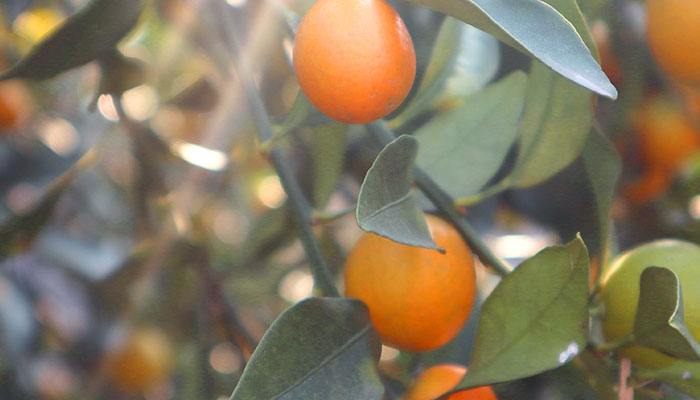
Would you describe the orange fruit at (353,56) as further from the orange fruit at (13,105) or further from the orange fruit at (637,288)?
the orange fruit at (13,105)

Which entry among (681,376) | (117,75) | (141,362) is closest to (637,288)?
(681,376)

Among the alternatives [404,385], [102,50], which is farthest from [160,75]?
[404,385]

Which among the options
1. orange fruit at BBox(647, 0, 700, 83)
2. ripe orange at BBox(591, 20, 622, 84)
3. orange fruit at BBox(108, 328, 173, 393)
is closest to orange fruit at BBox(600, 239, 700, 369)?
orange fruit at BBox(647, 0, 700, 83)

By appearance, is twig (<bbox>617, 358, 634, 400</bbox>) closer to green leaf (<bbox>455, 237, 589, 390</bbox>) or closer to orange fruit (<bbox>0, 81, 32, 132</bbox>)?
green leaf (<bbox>455, 237, 589, 390</bbox>)

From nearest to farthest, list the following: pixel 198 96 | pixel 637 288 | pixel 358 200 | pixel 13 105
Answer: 1. pixel 358 200
2. pixel 637 288
3. pixel 13 105
4. pixel 198 96

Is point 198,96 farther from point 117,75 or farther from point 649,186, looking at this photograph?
point 649,186

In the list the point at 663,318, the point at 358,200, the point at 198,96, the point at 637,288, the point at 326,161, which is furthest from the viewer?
the point at 198,96

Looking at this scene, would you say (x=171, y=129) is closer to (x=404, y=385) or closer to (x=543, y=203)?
(x=543, y=203)
